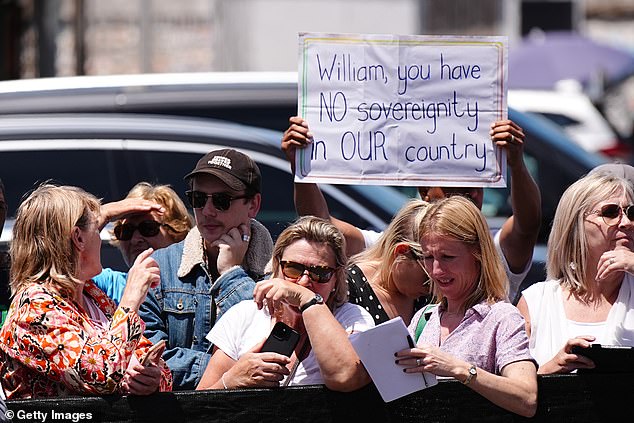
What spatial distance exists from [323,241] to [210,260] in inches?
29.2

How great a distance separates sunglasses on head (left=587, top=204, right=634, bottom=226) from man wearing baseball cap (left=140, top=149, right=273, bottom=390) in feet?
4.16

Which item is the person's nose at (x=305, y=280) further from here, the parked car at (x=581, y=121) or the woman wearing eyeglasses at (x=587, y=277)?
the parked car at (x=581, y=121)

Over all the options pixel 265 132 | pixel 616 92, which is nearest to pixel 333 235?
pixel 265 132

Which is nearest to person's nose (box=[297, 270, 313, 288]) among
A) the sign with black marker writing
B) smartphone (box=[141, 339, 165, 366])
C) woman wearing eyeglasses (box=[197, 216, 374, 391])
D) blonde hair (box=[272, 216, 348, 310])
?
woman wearing eyeglasses (box=[197, 216, 374, 391])

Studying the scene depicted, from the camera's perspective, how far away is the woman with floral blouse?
151 inches

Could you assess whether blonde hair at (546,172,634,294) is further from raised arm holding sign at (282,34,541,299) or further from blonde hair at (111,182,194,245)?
blonde hair at (111,182,194,245)

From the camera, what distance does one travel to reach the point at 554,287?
14.4ft

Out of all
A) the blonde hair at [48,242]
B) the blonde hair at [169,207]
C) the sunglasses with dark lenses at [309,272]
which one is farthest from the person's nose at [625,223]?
the blonde hair at [169,207]

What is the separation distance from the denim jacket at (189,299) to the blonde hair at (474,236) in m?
0.80

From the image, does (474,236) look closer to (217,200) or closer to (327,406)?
(327,406)

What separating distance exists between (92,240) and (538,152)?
355 cm

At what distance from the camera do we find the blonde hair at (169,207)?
534cm

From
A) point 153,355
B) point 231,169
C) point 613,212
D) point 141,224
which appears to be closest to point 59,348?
point 153,355

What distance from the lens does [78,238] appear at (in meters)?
4.09
